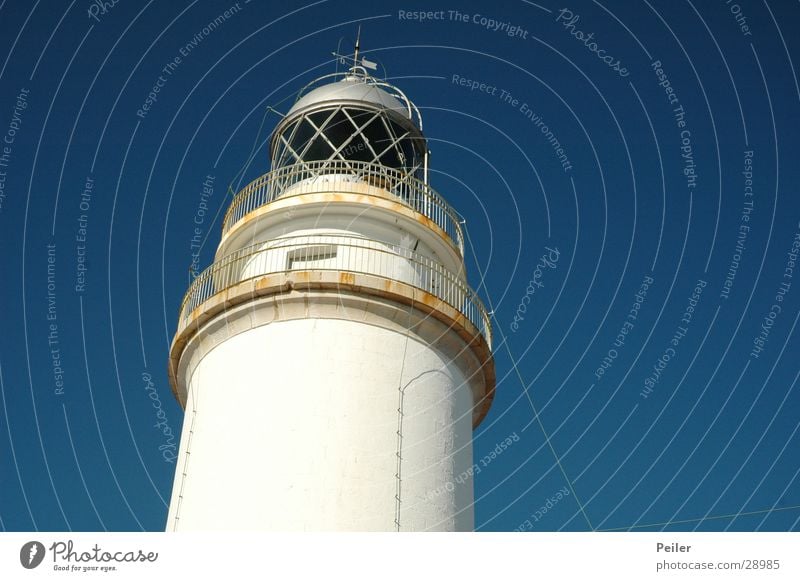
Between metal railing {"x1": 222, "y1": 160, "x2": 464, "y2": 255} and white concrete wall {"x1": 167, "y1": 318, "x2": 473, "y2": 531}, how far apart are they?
3.08 metres

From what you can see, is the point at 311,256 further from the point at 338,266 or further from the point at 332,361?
the point at 332,361

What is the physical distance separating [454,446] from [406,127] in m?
6.82

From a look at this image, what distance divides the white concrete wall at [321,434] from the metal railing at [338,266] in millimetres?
1114

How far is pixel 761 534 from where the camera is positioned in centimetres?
1222

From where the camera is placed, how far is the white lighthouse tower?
1608cm

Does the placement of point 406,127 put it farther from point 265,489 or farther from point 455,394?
point 265,489

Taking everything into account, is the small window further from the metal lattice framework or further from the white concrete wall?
the metal lattice framework

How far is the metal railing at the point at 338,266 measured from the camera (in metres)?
18.3

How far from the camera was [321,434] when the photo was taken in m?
16.3

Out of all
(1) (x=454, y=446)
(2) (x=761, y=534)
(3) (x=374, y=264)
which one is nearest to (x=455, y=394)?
(1) (x=454, y=446)

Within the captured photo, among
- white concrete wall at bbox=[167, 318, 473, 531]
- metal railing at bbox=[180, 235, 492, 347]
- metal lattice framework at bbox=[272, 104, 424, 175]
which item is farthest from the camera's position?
metal lattice framework at bbox=[272, 104, 424, 175]

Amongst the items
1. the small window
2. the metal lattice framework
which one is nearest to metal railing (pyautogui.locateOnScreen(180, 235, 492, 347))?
the small window

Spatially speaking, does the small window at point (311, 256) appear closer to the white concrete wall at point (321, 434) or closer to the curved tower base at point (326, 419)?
the curved tower base at point (326, 419)

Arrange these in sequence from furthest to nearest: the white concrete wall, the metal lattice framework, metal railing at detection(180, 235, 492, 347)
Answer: the metal lattice framework
metal railing at detection(180, 235, 492, 347)
the white concrete wall
